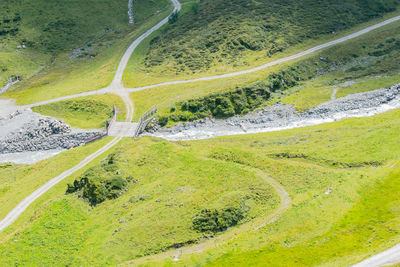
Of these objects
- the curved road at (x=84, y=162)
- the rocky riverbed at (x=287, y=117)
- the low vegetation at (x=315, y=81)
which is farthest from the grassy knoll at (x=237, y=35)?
the rocky riverbed at (x=287, y=117)

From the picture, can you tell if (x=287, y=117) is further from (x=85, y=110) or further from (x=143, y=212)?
(x=85, y=110)

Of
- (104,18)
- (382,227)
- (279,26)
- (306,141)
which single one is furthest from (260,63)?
(104,18)

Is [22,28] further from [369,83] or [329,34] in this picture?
[369,83]

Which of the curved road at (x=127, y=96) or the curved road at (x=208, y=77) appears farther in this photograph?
the curved road at (x=208, y=77)

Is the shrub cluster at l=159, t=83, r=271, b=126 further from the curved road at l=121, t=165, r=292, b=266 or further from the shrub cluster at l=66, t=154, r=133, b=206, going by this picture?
the curved road at l=121, t=165, r=292, b=266

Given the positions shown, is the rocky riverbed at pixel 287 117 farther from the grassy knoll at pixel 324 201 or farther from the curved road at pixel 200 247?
the curved road at pixel 200 247

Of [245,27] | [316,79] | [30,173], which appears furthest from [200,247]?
[245,27]
